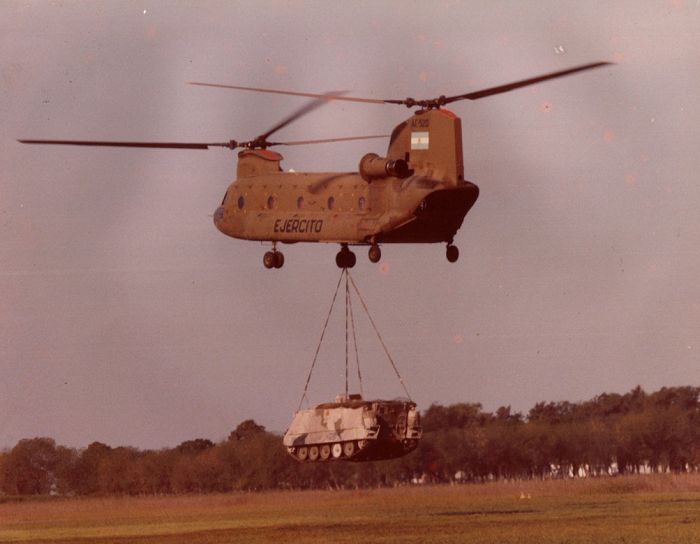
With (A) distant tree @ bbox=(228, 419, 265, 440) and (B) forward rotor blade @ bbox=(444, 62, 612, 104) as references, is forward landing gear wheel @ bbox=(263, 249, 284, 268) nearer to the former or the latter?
(B) forward rotor blade @ bbox=(444, 62, 612, 104)

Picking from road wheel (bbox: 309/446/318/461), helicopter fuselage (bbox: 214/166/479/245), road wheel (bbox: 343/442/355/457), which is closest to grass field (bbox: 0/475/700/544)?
road wheel (bbox: 309/446/318/461)

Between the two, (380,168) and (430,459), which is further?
(430,459)

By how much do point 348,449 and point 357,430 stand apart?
837 mm

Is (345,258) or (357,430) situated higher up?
(345,258)

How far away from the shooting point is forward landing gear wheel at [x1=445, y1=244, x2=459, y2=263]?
5034 cm

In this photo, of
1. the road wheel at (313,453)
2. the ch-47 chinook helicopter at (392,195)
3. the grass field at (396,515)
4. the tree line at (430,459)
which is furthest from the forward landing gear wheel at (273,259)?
the tree line at (430,459)

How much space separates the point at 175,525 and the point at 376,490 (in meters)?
25.0

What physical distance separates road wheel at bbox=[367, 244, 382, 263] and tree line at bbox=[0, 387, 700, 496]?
170 feet

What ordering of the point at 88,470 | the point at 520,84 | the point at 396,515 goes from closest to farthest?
the point at 520,84 < the point at 396,515 < the point at 88,470

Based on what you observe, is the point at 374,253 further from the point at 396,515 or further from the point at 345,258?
the point at 396,515

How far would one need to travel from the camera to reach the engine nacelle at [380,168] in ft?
165

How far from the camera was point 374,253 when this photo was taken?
5025 centimetres

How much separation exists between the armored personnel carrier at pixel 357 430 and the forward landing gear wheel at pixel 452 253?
597 cm

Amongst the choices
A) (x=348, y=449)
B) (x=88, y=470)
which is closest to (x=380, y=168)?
(x=348, y=449)
